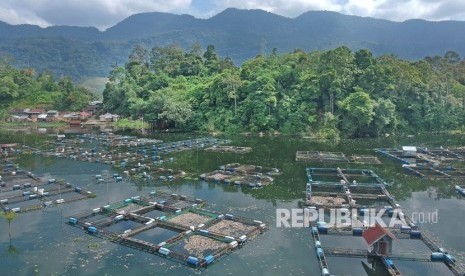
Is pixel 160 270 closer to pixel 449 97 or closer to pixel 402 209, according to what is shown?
pixel 402 209

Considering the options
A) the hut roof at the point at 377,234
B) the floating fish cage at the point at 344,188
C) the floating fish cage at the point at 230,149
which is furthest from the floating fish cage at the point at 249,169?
the hut roof at the point at 377,234

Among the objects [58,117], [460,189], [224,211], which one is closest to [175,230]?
[224,211]

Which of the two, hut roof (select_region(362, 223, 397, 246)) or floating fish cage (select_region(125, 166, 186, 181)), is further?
floating fish cage (select_region(125, 166, 186, 181))

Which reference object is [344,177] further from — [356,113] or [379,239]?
[356,113]

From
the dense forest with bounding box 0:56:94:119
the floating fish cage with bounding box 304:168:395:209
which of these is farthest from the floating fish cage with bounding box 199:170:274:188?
the dense forest with bounding box 0:56:94:119

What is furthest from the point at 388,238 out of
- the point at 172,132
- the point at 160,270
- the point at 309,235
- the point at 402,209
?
the point at 172,132

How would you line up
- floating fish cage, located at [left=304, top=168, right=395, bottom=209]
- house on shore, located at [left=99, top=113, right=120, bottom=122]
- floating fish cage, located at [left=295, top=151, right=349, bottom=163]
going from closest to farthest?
floating fish cage, located at [left=304, top=168, right=395, bottom=209], floating fish cage, located at [left=295, top=151, right=349, bottom=163], house on shore, located at [left=99, top=113, right=120, bottom=122]

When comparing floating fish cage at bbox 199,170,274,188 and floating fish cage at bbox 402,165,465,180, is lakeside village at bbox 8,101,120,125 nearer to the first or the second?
floating fish cage at bbox 199,170,274,188

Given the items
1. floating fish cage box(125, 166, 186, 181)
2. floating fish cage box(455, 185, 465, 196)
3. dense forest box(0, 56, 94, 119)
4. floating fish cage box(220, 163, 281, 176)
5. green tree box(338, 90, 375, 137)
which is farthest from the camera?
dense forest box(0, 56, 94, 119)
